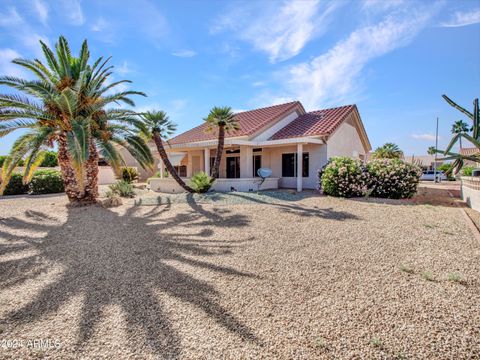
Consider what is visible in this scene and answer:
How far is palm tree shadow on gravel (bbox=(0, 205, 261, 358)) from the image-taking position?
5.06 metres

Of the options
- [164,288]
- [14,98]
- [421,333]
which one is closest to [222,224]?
[164,288]

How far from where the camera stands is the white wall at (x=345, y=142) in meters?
23.9

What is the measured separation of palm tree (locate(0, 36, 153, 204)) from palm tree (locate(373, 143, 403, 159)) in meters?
41.4

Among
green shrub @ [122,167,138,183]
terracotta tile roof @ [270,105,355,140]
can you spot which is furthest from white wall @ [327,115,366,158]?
green shrub @ [122,167,138,183]

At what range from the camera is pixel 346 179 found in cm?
1819

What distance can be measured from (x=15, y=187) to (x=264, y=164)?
71.8ft

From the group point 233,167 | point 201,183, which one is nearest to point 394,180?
point 201,183

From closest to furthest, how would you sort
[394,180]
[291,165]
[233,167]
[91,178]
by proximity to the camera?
[91,178] < [394,180] < [291,165] < [233,167]

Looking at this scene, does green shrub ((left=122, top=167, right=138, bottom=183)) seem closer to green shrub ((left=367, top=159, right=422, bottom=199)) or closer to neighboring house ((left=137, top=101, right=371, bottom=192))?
neighboring house ((left=137, top=101, right=371, bottom=192))

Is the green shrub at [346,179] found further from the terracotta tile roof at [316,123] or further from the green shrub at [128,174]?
the green shrub at [128,174]

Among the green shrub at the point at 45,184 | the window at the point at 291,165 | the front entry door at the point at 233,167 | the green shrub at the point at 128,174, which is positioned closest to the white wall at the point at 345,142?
the window at the point at 291,165

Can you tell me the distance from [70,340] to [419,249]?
380 inches

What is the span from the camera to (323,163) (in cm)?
2312

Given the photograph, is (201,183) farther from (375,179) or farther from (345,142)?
(345,142)
